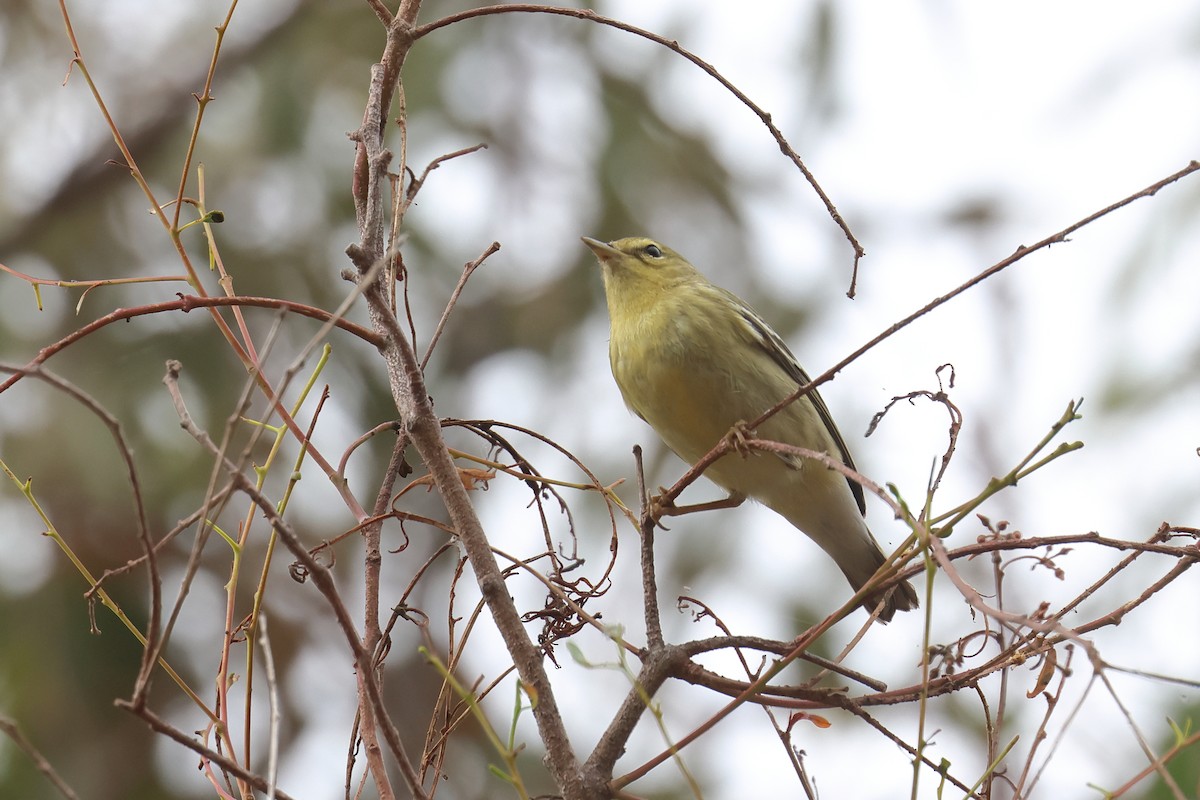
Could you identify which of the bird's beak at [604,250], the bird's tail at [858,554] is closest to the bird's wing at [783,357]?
the bird's tail at [858,554]

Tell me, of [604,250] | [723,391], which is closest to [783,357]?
[723,391]

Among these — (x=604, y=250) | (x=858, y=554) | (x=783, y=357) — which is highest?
(x=604, y=250)

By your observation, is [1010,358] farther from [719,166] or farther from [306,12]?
[306,12]

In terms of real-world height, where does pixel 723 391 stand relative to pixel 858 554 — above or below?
above

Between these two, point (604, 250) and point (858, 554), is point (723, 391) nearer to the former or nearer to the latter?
point (604, 250)

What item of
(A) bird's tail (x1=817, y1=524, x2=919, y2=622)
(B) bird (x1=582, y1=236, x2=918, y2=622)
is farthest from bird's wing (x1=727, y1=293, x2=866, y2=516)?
(A) bird's tail (x1=817, y1=524, x2=919, y2=622)

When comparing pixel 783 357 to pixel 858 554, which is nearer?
pixel 783 357

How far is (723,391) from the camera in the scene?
12.5ft

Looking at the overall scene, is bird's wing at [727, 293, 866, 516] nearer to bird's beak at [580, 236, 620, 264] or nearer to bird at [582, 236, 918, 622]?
bird at [582, 236, 918, 622]

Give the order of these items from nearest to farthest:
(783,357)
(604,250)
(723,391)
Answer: (723,391) < (783,357) < (604,250)

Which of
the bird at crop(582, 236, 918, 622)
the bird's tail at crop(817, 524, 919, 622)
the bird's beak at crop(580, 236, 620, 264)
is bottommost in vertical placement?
the bird's tail at crop(817, 524, 919, 622)

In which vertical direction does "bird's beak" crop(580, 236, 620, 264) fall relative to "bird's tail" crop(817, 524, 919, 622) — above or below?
above

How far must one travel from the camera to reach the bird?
382cm

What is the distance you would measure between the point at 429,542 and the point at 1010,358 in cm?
365
